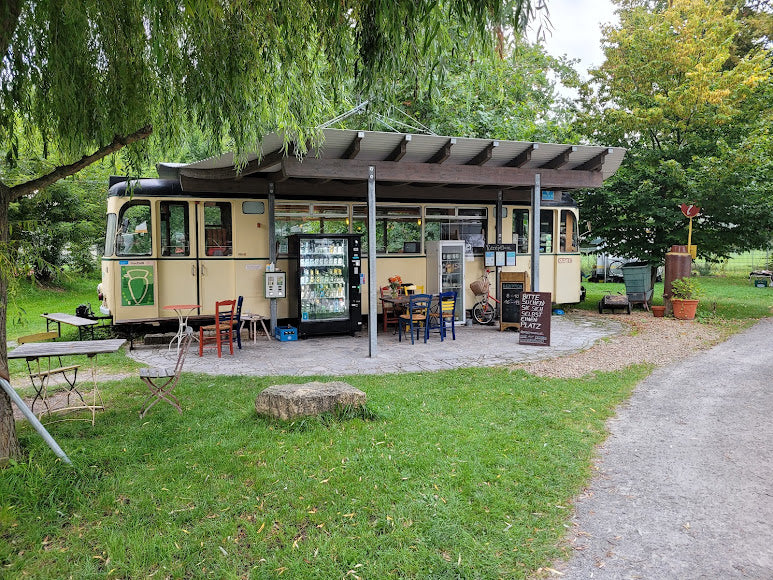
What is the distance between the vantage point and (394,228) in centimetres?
1105

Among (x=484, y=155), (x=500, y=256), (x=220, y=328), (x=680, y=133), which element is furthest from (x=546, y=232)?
(x=220, y=328)

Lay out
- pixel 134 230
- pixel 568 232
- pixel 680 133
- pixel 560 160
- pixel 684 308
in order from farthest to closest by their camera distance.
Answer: pixel 680 133 → pixel 568 232 → pixel 684 308 → pixel 560 160 → pixel 134 230

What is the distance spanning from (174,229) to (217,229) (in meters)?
0.73

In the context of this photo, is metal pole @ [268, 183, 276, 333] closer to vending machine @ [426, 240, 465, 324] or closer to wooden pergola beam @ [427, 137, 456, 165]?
wooden pergola beam @ [427, 137, 456, 165]

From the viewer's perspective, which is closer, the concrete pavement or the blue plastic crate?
the concrete pavement

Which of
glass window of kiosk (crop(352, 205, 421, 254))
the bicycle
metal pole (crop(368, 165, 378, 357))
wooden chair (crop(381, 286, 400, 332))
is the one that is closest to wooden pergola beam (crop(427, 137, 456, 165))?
metal pole (crop(368, 165, 378, 357))

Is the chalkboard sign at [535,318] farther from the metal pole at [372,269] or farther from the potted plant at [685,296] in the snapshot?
the potted plant at [685,296]

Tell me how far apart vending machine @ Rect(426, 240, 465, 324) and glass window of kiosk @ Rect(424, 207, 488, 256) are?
442 mm

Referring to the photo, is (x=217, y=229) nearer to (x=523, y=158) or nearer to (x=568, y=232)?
(x=523, y=158)

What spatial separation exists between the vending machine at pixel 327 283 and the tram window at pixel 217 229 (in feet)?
3.90

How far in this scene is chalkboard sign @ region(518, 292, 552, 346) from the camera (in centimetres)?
876

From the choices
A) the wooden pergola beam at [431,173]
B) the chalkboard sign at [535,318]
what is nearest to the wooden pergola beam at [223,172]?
the wooden pergola beam at [431,173]

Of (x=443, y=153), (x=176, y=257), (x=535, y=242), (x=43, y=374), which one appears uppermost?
(x=443, y=153)

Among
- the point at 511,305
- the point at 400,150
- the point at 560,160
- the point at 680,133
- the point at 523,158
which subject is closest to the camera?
the point at 400,150
